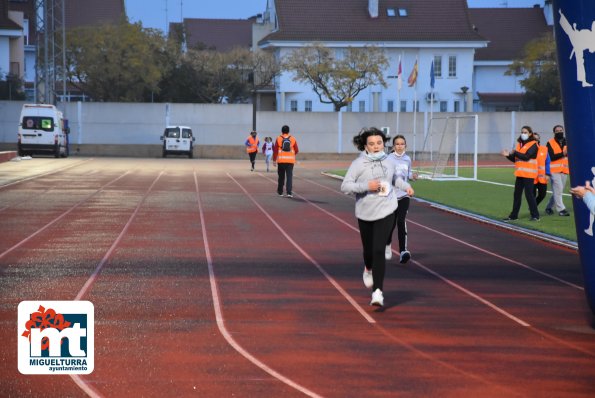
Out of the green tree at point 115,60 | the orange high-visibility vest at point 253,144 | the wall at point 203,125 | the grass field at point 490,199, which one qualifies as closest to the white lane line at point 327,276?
the grass field at point 490,199

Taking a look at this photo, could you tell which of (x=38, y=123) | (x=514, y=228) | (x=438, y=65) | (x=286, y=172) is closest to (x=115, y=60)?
(x=438, y=65)

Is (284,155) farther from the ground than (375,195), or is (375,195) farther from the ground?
(375,195)

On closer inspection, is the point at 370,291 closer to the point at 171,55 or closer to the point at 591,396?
the point at 591,396

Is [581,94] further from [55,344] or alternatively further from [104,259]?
[104,259]

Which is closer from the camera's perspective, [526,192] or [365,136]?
[365,136]

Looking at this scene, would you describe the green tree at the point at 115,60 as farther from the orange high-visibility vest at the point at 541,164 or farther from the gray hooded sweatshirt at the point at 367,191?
the gray hooded sweatshirt at the point at 367,191

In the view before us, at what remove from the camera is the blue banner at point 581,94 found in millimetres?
10305

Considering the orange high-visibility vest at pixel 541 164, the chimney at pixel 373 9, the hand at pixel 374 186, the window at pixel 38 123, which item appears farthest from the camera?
the chimney at pixel 373 9

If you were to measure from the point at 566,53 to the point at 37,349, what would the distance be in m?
5.41

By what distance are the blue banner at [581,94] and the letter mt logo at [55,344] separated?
4480 millimetres

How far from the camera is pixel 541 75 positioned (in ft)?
251

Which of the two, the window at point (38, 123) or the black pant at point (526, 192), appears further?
the window at point (38, 123)

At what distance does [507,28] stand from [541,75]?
1387cm

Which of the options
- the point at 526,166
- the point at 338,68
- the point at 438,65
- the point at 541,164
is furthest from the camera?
the point at 438,65
